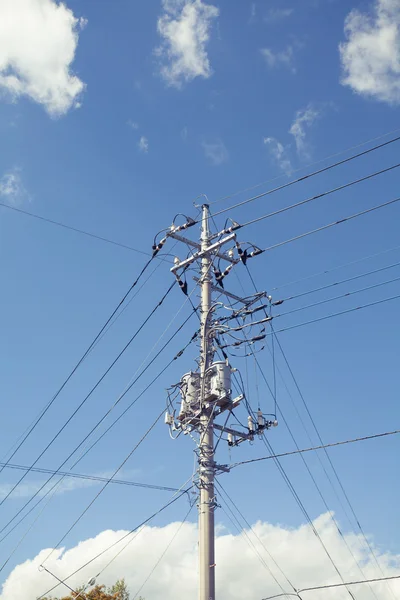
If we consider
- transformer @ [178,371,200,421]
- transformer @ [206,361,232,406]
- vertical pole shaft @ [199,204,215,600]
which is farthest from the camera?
transformer @ [178,371,200,421]

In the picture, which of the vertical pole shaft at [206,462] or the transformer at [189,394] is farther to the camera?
the transformer at [189,394]

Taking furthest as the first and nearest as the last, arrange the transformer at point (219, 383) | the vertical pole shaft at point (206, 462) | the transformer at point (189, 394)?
1. the transformer at point (189, 394)
2. the transformer at point (219, 383)
3. the vertical pole shaft at point (206, 462)

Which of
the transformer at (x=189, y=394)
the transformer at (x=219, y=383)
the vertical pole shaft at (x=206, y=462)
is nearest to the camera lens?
the vertical pole shaft at (x=206, y=462)

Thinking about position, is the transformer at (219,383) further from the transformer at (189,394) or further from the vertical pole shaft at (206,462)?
the transformer at (189,394)

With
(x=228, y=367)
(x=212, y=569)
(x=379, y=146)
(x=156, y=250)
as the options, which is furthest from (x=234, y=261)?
(x=212, y=569)

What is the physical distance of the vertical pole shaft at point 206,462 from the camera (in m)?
15.8

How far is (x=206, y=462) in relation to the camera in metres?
17.4

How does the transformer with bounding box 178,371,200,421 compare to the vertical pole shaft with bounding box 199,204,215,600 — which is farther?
the transformer with bounding box 178,371,200,421

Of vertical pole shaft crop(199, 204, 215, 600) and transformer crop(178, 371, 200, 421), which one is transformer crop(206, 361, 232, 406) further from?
transformer crop(178, 371, 200, 421)

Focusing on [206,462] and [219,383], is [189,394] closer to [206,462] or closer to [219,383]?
[219,383]

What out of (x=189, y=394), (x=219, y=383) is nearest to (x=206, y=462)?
(x=189, y=394)

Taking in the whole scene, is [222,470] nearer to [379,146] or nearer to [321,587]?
[321,587]

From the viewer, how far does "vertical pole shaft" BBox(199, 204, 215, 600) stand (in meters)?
15.8

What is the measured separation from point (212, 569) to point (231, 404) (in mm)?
4716
